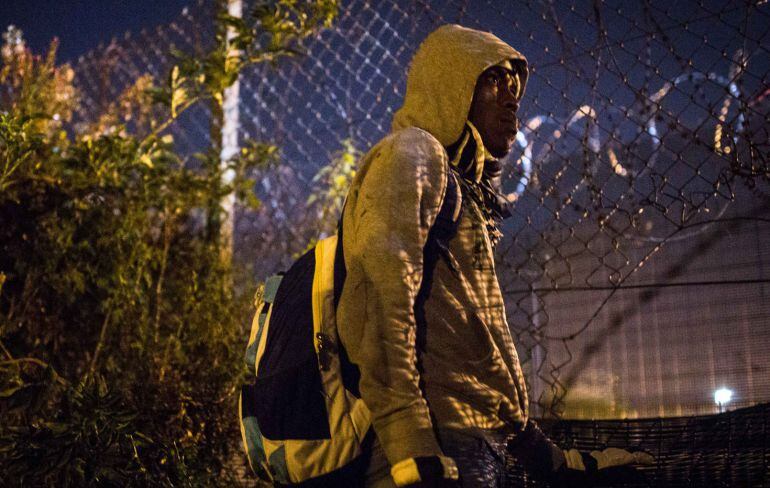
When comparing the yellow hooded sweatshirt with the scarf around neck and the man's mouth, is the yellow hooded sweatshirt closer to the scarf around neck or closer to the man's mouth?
the scarf around neck

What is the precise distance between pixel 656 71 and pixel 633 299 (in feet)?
2.48

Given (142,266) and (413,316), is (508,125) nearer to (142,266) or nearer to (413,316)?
(413,316)

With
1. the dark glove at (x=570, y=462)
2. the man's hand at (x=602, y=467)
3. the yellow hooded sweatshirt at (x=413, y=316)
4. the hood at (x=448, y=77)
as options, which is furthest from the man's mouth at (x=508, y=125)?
the man's hand at (x=602, y=467)

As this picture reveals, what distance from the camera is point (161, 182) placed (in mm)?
3234

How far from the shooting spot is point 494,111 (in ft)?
5.61

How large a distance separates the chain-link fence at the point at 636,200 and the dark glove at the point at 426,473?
4.37ft

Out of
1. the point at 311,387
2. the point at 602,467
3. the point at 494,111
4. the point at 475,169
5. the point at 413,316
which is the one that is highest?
the point at 494,111

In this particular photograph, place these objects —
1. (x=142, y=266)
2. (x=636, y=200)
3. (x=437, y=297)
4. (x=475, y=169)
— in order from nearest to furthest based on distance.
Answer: (x=437, y=297)
(x=475, y=169)
(x=636, y=200)
(x=142, y=266)

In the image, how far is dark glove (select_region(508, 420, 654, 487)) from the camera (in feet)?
5.64

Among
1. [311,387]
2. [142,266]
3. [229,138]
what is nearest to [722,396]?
[311,387]

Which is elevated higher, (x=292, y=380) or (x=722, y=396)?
(x=292, y=380)

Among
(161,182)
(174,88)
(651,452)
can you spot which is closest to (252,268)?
(161,182)

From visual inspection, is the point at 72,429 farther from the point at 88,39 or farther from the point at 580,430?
the point at 88,39

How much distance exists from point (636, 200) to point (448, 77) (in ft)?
3.41
